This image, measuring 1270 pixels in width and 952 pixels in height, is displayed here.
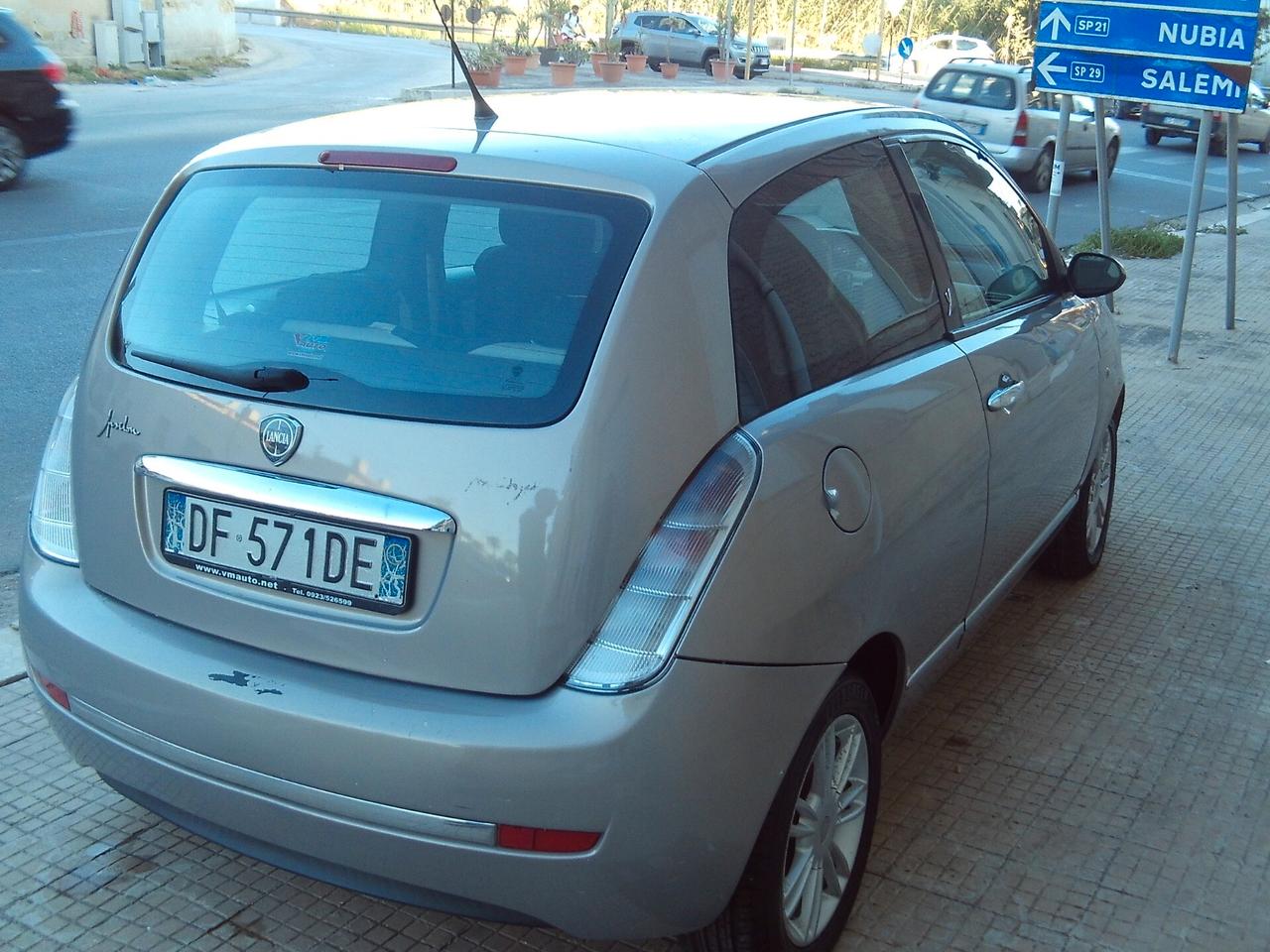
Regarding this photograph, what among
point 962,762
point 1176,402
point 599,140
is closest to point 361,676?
point 599,140

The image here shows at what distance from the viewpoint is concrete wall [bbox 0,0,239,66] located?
29.0 m

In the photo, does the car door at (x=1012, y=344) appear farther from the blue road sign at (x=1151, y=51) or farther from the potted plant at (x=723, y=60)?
the potted plant at (x=723, y=60)

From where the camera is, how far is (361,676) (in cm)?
244

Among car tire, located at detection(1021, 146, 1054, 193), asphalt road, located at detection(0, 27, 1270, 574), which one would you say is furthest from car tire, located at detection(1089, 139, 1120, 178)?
car tire, located at detection(1021, 146, 1054, 193)

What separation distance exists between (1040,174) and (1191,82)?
440 inches

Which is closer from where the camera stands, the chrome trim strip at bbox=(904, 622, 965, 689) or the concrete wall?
the chrome trim strip at bbox=(904, 622, 965, 689)

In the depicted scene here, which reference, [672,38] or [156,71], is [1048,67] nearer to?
[156,71]

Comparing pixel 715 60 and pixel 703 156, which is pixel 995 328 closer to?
pixel 703 156

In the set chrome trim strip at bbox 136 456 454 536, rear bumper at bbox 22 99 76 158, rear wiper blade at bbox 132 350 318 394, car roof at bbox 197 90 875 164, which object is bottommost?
rear bumper at bbox 22 99 76 158

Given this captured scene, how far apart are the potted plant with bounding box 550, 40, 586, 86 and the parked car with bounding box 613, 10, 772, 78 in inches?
254

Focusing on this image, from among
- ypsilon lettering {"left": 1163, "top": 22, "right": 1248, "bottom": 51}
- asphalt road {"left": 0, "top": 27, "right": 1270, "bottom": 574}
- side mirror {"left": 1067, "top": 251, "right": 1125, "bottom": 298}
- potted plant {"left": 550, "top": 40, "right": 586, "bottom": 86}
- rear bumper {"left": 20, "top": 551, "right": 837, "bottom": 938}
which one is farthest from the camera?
potted plant {"left": 550, "top": 40, "right": 586, "bottom": 86}

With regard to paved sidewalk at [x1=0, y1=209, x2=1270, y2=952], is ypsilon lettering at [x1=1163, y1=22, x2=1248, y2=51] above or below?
above

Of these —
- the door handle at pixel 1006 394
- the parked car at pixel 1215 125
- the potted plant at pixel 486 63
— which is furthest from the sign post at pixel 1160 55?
the potted plant at pixel 486 63

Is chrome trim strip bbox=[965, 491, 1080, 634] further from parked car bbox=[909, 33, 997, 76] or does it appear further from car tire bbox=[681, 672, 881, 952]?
parked car bbox=[909, 33, 997, 76]
